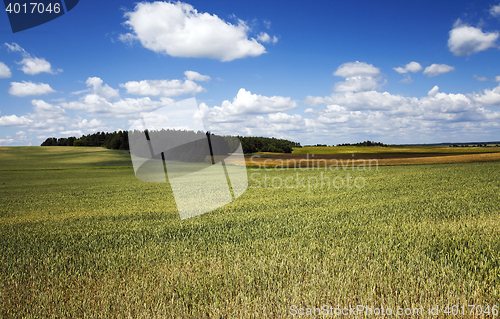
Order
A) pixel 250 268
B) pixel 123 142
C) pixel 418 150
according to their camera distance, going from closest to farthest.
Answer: pixel 250 268
pixel 418 150
pixel 123 142

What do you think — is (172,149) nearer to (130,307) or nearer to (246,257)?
(246,257)

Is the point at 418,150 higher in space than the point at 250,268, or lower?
higher

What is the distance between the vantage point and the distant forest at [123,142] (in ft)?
261

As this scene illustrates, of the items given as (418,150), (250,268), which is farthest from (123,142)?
(250,268)

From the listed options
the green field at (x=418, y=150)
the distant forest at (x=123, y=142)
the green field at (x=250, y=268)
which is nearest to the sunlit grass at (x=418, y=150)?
the green field at (x=418, y=150)

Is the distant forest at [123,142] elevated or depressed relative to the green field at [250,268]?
elevated

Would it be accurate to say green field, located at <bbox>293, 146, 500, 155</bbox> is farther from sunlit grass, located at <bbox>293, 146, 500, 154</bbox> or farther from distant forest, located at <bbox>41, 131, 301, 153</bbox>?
distant forest, located at <bbox>41, 131, 301, 153</bbox>

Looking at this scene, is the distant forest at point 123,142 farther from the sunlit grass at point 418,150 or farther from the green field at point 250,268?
the green field at point 250,268

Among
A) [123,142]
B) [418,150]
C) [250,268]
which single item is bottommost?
[250,268]

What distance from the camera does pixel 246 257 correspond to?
6.00 meters

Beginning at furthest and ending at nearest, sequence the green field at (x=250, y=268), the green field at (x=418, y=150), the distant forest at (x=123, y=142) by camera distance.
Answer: the distant forest at (x=123, y=142) → the green field at (x=418, y=150) → the green field at (x=250, y=268)

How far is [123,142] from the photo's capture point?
10725 centimetres

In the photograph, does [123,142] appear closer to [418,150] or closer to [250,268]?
[418,150]

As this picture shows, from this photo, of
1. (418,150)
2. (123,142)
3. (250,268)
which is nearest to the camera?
(250,268)
